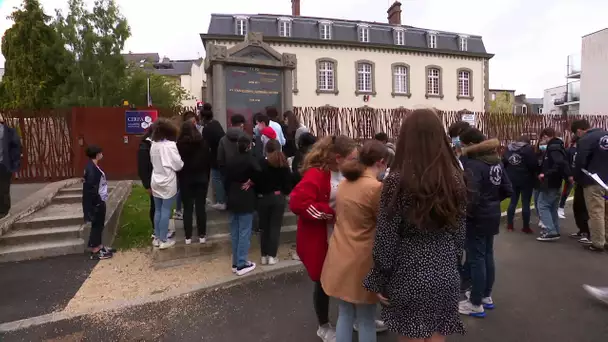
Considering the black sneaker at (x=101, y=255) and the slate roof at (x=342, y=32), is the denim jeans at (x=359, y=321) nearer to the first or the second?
the black sneaker at (x=101, y=255)

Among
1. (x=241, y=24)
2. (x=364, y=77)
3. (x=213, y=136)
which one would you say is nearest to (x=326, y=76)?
(x=364, y=77)

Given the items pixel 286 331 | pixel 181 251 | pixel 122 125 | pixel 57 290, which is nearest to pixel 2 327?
pixel 57 290

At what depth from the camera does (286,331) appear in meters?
3.82

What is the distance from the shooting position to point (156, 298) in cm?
457

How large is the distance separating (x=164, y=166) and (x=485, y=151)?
4.25 m

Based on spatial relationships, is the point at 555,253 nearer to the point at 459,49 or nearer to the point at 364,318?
the point at 364,318

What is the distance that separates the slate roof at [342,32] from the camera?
30.5 metres

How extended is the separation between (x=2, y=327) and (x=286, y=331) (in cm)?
297

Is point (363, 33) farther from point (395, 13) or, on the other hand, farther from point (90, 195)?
point (90, 195)

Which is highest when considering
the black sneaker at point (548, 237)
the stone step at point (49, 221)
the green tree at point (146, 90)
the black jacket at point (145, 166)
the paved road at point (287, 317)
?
the green tree at point (146, 90)

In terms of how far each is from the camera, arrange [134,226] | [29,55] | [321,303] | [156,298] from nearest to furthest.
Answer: [321,303], [156,298], [134,226], [29,55]

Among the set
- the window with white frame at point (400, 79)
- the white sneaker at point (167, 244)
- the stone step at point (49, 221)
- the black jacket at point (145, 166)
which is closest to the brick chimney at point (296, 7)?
the window with white frame at point (400, 79)

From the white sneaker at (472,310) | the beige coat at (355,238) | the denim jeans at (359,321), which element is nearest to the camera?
the beige coat at (355,238)

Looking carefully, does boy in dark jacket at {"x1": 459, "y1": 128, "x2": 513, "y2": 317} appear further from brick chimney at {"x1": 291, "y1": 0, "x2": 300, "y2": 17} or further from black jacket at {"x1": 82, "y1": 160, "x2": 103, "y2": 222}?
brick chimney at {"x1": 291, "y1": 0, "x2": 300, "y2": 17}
